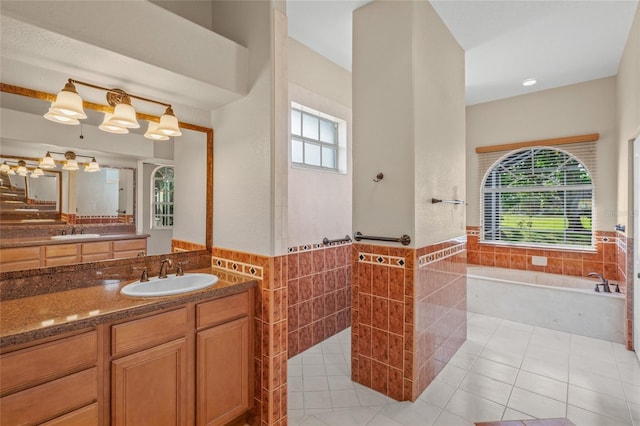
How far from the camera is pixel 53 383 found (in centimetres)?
120

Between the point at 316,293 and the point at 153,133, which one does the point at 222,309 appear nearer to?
the point at 153,133

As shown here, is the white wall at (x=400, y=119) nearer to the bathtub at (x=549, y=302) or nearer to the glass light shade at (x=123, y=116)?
the glass light shade at (x=123, y=116)

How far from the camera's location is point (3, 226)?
156cm

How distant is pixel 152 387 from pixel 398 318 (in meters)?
1.52

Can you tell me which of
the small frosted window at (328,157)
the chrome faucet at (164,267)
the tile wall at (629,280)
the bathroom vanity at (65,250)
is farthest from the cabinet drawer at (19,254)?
the tile wall at (629,280)

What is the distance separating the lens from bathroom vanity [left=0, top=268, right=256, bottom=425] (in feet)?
3.80

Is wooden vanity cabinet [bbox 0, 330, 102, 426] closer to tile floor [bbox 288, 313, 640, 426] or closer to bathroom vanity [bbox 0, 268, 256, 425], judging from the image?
bathroom vanity [bbox 0, 268, 256, 425]

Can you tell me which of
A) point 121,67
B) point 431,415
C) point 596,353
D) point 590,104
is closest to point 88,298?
point 121,67

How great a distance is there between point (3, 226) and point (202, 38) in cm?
144

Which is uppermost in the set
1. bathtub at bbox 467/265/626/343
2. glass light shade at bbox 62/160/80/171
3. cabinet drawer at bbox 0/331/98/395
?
glass light shade at bbox 62/160/80/171

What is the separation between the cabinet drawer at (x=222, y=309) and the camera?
5.52 feet

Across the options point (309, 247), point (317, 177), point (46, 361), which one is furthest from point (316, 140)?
point (46, 361)

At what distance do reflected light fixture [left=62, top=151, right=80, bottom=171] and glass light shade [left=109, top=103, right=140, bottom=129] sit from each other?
34 centimetres

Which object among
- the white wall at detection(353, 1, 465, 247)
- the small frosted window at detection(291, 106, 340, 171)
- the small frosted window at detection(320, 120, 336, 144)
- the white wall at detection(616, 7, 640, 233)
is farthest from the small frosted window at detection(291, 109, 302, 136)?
the white wall at detection(616, 7, 640, 233)
